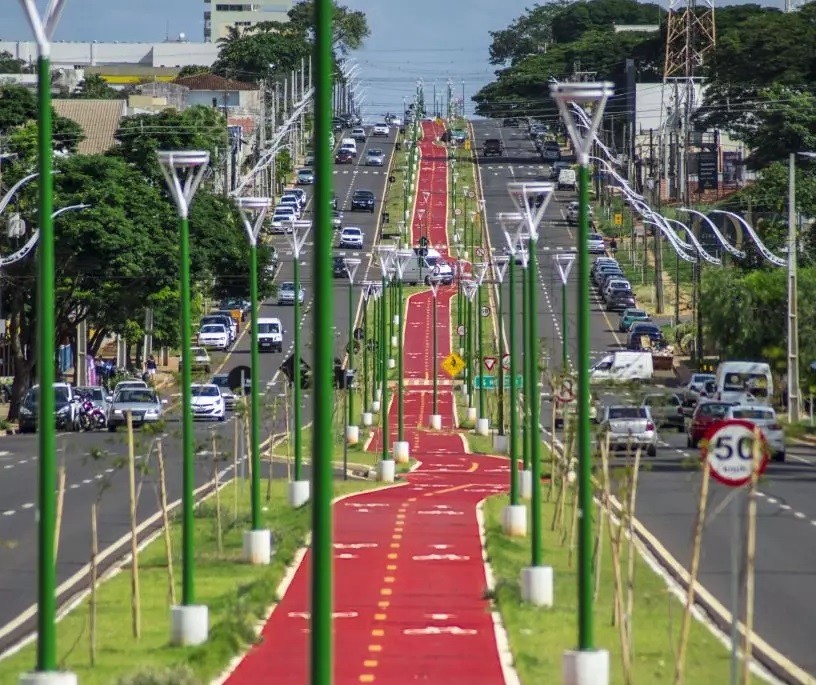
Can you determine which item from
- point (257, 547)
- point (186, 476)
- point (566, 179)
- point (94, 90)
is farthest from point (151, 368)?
point (94, 90)

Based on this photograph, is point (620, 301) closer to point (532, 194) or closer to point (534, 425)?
point (532, 194)

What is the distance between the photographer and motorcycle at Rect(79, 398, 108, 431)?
6594 cm

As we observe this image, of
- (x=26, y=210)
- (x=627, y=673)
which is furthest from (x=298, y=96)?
(x=627, y=673)

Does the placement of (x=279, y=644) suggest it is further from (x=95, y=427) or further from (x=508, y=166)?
(x=508, y=166)

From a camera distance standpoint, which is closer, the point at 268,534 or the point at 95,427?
the point at 268,534

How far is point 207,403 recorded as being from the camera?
68062mm

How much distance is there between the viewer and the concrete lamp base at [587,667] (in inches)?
786

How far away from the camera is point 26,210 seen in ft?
241

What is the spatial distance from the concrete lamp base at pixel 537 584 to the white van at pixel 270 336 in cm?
6677

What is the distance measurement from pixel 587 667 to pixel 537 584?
6922 mm

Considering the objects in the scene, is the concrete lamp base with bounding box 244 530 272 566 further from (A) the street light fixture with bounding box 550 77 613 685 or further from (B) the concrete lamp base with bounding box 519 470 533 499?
(A) the street light fixture with bounding box 550 77 613 685

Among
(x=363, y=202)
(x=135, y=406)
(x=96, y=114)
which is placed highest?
(x=96, y=114)

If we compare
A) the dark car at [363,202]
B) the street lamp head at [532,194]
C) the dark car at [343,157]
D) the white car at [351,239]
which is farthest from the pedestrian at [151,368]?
the dark car at [343,157]

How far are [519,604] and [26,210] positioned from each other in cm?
4945
